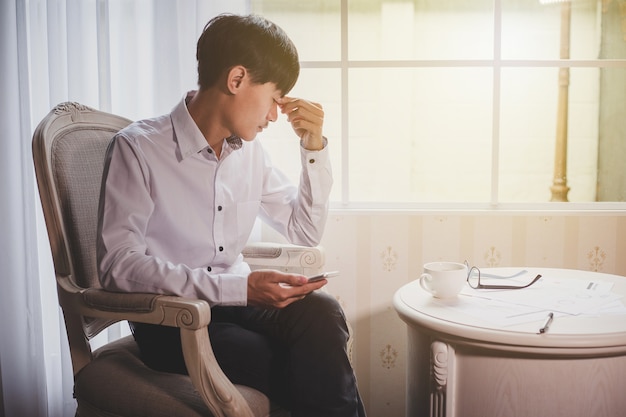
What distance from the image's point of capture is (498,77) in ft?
6.69

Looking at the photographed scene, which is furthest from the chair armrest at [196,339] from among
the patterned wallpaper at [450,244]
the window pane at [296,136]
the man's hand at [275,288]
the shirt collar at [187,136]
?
the window pane at [296,136]

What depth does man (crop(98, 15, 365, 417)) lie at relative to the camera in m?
1.13

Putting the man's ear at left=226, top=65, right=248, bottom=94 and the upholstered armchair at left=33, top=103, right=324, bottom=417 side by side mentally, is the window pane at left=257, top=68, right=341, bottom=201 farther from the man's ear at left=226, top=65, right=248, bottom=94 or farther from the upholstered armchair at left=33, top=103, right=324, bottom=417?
the man's ear at left=226, top=65, right=248, bottom=94

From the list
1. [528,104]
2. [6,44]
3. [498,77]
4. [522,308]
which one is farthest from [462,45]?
[6,44]

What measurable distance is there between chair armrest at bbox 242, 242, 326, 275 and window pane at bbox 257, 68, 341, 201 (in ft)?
1.75

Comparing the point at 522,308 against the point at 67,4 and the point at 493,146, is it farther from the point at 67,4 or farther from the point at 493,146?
the point at 67,4

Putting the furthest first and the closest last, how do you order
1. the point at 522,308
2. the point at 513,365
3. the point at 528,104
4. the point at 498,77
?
1. the point at 528,104
2. the point at 498,77
3. the point at 522,308
4. the point at 513,365

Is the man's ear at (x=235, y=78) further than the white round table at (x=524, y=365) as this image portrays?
Yes

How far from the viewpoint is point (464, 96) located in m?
2.16

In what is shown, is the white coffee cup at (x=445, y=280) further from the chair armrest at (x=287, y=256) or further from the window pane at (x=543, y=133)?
the window pane at (x=543, y=133)

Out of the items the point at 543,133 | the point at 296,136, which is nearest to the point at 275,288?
the point at 296,136

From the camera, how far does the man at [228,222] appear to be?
3.69ft

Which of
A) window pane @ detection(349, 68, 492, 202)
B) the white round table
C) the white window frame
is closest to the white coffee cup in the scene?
the white round table

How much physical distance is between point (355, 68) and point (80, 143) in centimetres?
110
